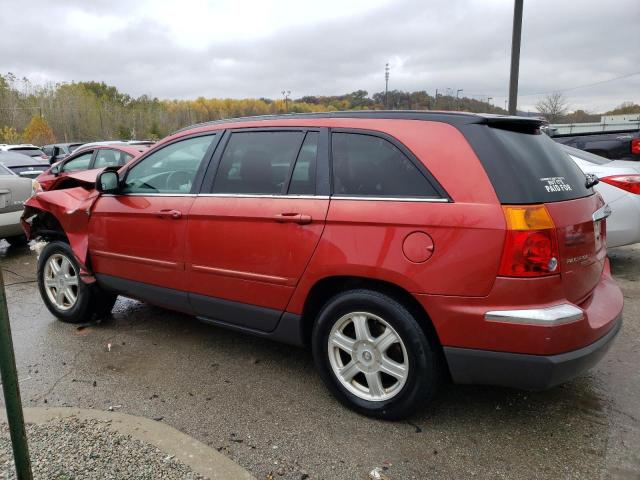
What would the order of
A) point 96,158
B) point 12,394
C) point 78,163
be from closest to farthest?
point 12,394, point 96,158, point 78,163

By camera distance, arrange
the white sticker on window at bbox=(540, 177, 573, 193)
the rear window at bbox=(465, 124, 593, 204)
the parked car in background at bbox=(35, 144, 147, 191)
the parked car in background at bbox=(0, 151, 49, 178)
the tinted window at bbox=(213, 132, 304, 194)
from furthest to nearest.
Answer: the parked car in background at bbox=(0, 151, 49, 178), the parked car in background at bbox=(35, 144, 147, 191), the tinted window at bbox=(213, 132, 304, 194), the white sticker on window at bbox=(540, 177, 573, 193), the rear window at bbox=(465, 124, 593, 204)

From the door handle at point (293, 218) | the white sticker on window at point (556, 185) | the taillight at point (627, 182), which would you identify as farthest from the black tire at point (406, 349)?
the taillight at point (627, 182)

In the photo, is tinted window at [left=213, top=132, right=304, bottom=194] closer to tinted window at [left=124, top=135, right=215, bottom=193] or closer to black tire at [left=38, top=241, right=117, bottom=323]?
tinted window at [left=124, top=135, right=215, bottom=193]

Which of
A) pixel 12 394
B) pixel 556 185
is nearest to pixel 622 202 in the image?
pixel 556 185

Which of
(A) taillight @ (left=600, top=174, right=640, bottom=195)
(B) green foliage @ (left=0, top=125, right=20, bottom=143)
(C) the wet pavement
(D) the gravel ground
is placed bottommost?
(C) the wet pavement

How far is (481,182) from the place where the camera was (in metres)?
2.49

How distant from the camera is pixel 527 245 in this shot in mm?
2379

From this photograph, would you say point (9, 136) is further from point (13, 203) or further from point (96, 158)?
point (13, 203)

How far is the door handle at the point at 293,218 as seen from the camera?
116 inches

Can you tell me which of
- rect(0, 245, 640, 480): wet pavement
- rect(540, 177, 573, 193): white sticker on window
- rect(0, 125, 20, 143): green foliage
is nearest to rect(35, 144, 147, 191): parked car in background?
rect(0, 245, 640, 480): wet pavement

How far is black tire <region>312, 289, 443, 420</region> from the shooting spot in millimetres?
2643

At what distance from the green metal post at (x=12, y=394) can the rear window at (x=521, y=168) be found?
2.15m

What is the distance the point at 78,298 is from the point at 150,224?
1252 mm

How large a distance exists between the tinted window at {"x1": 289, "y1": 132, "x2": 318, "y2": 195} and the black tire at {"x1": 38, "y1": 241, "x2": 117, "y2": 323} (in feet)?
7.81
